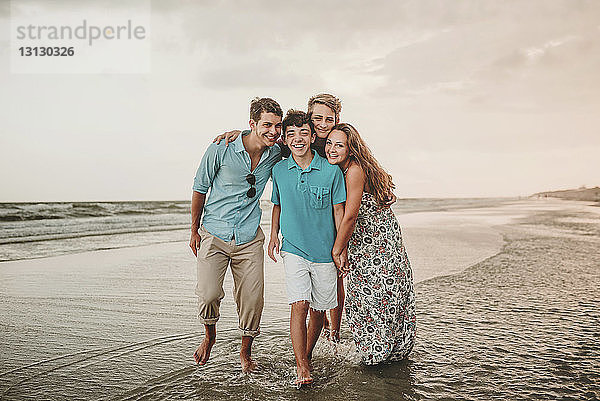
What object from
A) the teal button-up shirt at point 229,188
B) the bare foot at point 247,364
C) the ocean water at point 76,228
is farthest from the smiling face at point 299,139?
the ocean water at point 76,228

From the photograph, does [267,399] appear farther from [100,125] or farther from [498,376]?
[100,125]

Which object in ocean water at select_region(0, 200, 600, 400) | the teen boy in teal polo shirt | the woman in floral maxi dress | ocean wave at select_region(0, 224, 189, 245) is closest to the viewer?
ocean water at select_region(0, 200, 600, 400)

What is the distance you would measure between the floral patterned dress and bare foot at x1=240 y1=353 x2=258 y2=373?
0.76 metres

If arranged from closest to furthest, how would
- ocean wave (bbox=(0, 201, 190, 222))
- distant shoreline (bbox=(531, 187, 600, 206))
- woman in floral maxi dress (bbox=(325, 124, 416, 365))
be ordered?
woman in floral maxi dress (bbox=(325, 124, 416, 365)) → ocean wave (bbox=(0, 201, 190, 222)) → distant shoreline (bbox=(531, 187, 600, 206))

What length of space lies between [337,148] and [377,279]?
3.31ft

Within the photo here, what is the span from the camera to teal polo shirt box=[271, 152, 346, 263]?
3514 millimetres

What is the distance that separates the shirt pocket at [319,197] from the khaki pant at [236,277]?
Answer: 0.60 metres

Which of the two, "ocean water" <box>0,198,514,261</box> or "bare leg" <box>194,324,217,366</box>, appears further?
"ocean water" <box>0,198,514,261</box>

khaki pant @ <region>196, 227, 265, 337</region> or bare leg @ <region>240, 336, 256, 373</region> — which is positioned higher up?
khaki pant @ <region>196, 227, 265, 337</region>

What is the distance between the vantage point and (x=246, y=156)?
3.76m

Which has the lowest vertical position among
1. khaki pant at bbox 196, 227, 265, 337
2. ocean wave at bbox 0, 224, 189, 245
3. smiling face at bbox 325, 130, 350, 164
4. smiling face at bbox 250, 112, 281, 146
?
ocean wave at bbox 0, 224, 189, 245

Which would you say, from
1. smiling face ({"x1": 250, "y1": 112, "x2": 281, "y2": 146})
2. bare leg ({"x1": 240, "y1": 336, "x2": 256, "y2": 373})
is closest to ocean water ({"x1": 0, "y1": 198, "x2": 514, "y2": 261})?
bare leg ({"x1": 240, "y1": 336, "x2": 256, "y2": 373})

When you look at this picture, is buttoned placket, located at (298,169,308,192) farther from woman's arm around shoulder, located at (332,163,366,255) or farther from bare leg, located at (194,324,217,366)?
bare leg, located at (194,324,217,366)

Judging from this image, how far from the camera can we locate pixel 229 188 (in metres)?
3.79
